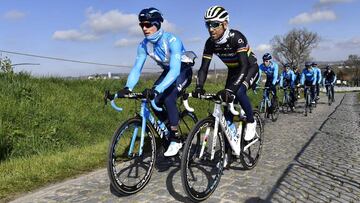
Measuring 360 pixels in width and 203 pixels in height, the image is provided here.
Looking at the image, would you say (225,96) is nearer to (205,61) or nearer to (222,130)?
(222,130)

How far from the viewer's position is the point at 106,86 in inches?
648

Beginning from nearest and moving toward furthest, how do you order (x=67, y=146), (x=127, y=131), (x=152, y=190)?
(x=127, y=131), (x=152, y=190), (x=67, y=146)

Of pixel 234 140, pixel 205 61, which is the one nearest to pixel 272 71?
pixel 205 61

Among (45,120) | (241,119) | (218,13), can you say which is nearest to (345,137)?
(241,119)

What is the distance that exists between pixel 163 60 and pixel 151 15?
90 centimetres

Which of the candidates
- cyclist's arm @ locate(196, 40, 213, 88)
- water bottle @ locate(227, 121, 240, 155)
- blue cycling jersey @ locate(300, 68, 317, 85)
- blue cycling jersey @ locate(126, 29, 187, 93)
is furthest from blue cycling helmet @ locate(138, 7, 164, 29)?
blue cycling jersey @ locate(300, 68, 317, 85)

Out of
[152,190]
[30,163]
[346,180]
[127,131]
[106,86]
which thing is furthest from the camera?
[106,86]

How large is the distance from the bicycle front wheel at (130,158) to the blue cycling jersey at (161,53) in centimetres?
75

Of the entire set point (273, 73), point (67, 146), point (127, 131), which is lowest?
point (67, 146)

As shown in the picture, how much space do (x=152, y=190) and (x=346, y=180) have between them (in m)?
3.26

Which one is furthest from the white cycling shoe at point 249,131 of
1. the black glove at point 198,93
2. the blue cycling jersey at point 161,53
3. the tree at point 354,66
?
the tree at point 354,66

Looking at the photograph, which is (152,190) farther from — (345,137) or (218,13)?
(345,137)

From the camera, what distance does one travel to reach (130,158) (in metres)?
5.45

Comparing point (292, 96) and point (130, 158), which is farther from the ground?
point (292, 96)
